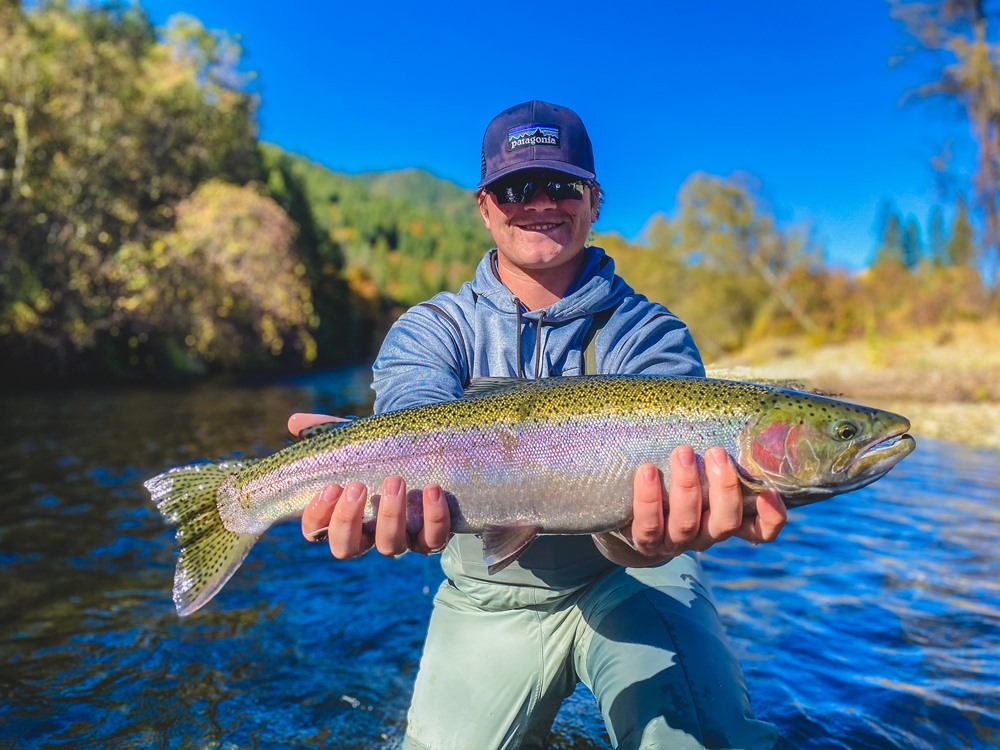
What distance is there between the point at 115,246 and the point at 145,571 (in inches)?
919

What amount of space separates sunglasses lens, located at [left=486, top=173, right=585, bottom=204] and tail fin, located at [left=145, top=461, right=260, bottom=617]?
1.66 m

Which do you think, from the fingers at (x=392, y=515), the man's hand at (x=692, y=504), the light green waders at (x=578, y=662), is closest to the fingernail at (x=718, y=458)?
the man's hand at (x=692, y=504)

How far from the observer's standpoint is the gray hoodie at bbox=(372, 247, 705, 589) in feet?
10.6

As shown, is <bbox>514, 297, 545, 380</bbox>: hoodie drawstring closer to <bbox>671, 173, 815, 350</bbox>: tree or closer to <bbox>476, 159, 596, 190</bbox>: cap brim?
<bbox>476, 159, 596, 190</bbox>: cap brim

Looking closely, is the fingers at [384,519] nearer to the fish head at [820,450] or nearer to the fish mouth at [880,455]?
the fish head at [820,450]

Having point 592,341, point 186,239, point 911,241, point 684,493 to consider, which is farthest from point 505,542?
point 911,241

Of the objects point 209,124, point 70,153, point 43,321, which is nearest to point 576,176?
point 43,321

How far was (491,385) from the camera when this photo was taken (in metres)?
2.91

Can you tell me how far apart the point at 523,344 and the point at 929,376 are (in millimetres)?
19861

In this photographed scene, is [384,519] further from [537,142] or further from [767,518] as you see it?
[537,142]

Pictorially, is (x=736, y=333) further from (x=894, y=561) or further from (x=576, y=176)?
(x=576, y=176)

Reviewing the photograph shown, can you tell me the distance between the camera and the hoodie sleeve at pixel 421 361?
3.18 meters

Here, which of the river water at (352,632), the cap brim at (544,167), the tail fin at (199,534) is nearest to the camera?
the tail fin at (199,534)

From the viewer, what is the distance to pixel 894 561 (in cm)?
682
